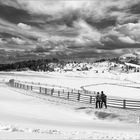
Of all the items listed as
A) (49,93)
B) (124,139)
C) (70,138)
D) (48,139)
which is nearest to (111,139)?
(124,139)

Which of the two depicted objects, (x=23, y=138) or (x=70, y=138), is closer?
(x=23, y=138)

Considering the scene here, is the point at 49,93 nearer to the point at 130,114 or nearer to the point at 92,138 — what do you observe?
the point at 130,114

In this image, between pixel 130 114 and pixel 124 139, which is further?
pixel 130 114

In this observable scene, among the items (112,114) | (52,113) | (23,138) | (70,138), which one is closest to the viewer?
(23,138)

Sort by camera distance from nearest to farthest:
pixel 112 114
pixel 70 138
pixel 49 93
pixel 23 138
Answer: pixel 23 138 < pixel 70 138 < pixel 112 114 < pixel 49 93

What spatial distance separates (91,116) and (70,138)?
13987mm

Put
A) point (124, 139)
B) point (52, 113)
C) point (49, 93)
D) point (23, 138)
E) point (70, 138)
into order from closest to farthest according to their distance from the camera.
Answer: point (23, 138) < point (70, 138) < point (124, 139) < point (52, 113) < point (49, 93)

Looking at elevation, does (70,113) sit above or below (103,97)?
below

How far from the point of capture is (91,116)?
89.0 ft

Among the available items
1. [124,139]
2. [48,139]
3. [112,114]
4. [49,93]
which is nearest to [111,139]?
[124,139]

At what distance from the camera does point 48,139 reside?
41.8 feet

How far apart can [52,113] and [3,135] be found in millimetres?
15576

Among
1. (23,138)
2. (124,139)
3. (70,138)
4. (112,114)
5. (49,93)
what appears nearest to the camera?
(23,138)

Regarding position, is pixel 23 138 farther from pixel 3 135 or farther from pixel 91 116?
pixel 91 116
